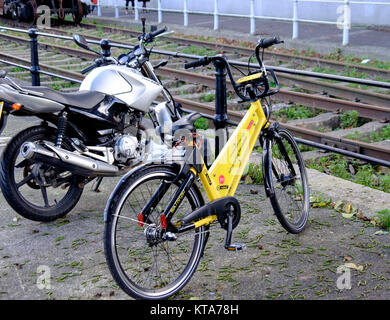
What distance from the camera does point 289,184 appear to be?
5.11m

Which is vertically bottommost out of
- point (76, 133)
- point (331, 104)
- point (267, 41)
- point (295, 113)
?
point (295, 113)

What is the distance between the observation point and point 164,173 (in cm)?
388

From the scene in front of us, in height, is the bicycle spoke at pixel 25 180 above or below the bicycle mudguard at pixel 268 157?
below

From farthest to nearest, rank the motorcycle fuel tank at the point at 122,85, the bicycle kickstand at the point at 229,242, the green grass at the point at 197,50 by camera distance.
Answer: the green grass at the point at 197,50
the motorcycle fuel tank at the point at 122,85
the bicycle kickstand at the point at 229,242

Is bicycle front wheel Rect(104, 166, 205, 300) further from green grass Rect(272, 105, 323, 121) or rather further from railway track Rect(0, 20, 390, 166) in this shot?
green grass Rect(272, 105, 323, 121)

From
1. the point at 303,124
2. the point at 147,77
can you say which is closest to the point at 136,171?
the point at 147,77

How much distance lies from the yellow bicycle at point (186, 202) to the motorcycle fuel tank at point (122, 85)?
0.68m

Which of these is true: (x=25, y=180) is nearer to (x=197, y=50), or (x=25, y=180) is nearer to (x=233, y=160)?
(x=233, y=160)

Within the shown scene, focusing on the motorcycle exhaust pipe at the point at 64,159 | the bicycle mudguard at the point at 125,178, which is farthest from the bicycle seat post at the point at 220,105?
the bicycle mudguard at the point at 125,178

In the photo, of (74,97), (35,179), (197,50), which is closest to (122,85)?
(74,97)

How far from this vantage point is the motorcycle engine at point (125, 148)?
5.23m

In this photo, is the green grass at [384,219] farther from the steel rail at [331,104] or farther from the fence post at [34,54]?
the fence post at [34,54]

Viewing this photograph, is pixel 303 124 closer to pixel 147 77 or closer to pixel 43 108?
pixel 147 77

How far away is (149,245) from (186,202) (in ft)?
1.22
